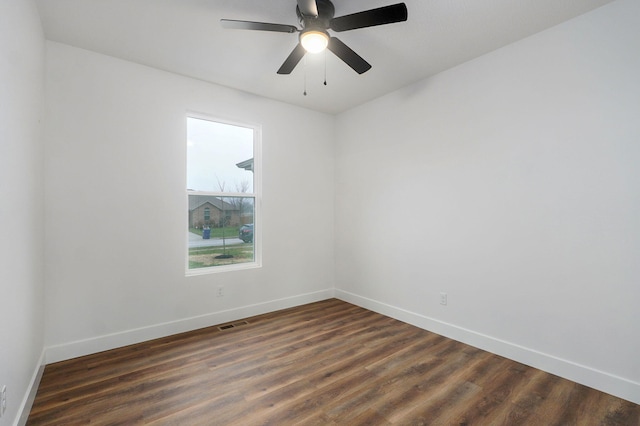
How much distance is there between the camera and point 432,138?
336 cm

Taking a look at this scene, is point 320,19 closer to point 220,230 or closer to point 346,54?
point 346,54

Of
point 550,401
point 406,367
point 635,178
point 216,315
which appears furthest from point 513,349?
point 216,315

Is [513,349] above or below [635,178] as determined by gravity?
below

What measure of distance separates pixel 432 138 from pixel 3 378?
12.4 feet

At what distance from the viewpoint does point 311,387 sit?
2.26 meters

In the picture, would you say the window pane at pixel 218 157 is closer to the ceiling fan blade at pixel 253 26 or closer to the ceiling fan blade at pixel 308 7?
the ceiling fan blade at pixel 253 26

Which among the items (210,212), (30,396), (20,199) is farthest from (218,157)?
(30,396)

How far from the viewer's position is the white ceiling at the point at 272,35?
2215 mm

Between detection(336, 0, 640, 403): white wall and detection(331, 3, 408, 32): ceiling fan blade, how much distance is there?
60.1 inches

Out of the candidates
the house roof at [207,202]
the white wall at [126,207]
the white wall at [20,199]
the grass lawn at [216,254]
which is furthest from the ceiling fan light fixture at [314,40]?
the grass lawn at [216,254]

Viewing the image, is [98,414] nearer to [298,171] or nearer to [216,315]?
[216,315]

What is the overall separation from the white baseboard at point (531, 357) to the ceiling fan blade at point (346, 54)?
2.69 metres

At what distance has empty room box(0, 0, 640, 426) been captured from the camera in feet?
6.74

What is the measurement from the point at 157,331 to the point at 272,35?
3.07 metres
